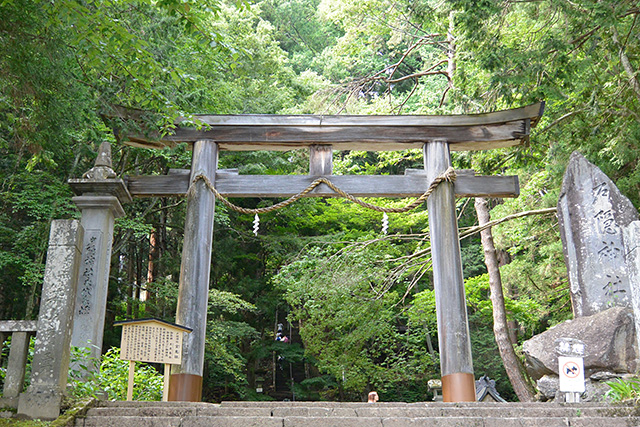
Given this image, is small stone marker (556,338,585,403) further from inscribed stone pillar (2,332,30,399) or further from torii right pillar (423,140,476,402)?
inscribed stone pillar (2,332,30,399)

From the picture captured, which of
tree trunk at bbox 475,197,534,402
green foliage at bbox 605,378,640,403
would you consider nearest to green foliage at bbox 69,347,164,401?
green foliage at bbox 605,378,640,403

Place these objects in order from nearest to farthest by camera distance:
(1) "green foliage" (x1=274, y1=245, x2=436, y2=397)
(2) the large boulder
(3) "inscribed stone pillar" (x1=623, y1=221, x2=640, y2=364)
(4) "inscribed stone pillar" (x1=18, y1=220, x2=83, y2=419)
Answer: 1. (4) "inscribed stone pillar" (x1=18, y1=220, x2=83, y2=419)
2. (3) "inscribed stone pillar" (x1=623, y1=221, x2=640, y2=364)
3. (2) the large boulder
4. (1) "green foliage" (x1=274, y1=245, x2=436, y2=397)

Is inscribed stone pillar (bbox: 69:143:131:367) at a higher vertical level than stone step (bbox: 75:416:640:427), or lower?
higher

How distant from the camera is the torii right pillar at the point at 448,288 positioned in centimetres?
676

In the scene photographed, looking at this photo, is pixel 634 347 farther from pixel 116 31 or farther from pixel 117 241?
pixel 117 241

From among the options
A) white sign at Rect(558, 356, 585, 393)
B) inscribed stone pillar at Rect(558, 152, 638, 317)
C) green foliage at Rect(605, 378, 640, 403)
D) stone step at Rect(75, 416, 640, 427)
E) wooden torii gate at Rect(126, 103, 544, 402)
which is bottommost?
stone step at Rect(75, 416, 640, 427)

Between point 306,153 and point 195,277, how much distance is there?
9.48 m

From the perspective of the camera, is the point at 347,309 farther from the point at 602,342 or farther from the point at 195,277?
the point at 602,342

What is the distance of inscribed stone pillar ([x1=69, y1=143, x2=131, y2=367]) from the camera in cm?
612

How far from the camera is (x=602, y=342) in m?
6.59

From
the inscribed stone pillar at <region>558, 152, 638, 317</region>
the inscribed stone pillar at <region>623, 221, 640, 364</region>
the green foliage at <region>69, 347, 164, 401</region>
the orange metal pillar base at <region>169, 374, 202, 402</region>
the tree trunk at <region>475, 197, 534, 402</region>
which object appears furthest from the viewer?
the tree trunk at <region>475, 197, 534, 402</region>

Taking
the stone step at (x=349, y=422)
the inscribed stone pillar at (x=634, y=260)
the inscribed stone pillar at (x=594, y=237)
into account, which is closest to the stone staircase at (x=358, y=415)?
the stone step at (x=349, y=422)

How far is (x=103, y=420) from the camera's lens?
3812mm

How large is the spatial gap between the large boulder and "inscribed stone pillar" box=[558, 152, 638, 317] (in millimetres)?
286
